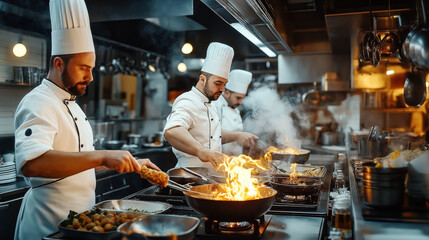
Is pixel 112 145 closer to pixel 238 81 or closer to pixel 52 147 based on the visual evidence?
pixel 238 81

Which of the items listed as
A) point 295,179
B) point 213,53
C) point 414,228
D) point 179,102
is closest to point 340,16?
point 213,53

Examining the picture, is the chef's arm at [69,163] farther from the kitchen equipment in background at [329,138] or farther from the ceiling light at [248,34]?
the kitchen equipment in background at [329,138]

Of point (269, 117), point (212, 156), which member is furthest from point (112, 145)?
point (212, 156)

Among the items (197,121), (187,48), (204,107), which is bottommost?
Result: (197,121)

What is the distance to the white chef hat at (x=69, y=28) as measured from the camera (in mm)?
2348

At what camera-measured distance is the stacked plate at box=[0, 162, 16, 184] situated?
3744 millimetres

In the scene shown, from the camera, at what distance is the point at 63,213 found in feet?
7.62

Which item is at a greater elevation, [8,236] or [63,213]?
[63,213]

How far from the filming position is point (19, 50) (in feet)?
17.9

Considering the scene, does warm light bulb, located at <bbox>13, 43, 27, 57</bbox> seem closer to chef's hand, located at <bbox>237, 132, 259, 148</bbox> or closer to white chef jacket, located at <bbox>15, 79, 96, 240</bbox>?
chef's hand, located at <bbox>237, 132, 259, 148</bbox>

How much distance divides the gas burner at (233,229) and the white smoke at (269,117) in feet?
12.3

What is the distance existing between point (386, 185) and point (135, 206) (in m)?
1.28

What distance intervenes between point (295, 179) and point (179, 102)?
60.8 inches

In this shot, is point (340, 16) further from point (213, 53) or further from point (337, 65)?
point (337, 65)
